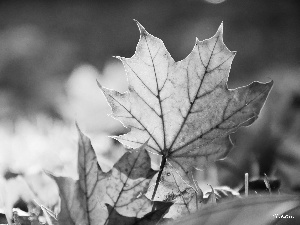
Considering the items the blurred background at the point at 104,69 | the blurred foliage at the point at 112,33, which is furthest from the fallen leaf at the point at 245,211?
the blurred foliage at the point at 112,33

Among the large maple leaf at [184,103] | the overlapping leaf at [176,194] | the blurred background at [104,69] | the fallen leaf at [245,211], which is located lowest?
the fallen leaf at [245,211]

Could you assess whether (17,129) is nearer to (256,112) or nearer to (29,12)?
(256,112)

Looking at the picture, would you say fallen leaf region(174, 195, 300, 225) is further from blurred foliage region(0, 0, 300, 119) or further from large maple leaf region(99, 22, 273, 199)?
blurred foliage region(0, 0, 300, 119)

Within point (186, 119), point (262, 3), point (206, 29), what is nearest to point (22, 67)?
point (206, 29)

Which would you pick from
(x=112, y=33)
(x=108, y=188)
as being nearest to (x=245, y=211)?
(x=108, y=188)

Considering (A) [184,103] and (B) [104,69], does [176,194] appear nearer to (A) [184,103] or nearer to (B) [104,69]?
(A) [184,103]

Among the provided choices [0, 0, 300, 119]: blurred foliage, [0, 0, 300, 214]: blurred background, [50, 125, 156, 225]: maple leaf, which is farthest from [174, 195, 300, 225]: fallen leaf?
[0, 0, 300, 119]: blurred foliage

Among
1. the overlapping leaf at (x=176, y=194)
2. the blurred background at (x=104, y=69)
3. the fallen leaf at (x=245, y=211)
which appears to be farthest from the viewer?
the blurred background at (x=104, y=69)

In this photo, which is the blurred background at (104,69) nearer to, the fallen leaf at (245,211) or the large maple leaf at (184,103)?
the large maple leaf at (184,103)
